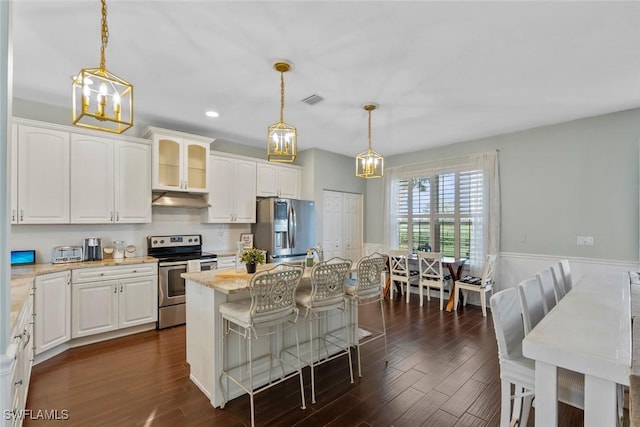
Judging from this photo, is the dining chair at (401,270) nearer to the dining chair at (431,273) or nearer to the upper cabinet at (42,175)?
the dining chair at (431,273)

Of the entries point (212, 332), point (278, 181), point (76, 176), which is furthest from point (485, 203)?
point (76, 176)

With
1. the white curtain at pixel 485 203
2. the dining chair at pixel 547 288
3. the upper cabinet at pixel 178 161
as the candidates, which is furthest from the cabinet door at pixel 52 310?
the white curtain at pixel 485 203

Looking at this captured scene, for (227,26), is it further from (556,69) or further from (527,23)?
(556,69)

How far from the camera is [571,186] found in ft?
13.7

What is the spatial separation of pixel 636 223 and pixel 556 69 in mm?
2422

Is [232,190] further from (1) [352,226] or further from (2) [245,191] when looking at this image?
(1) [352,226]

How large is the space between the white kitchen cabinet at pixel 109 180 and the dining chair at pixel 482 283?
458 centimetres

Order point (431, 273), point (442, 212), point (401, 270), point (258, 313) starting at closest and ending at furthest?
point (258, 313)
point (431, 273)
point (401, 270)
point (442, 212)

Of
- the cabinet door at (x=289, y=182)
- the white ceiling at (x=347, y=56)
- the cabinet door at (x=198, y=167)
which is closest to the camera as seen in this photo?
the white ceiling at (x=347, y=56)

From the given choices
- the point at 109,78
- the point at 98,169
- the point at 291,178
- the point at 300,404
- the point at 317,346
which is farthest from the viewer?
the point at 291,178

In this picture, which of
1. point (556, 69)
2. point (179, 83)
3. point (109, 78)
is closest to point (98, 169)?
point (179, 83)

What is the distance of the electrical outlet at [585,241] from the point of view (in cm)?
400

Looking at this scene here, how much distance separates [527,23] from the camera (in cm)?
210

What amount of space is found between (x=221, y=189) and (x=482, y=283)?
13.7 feet
